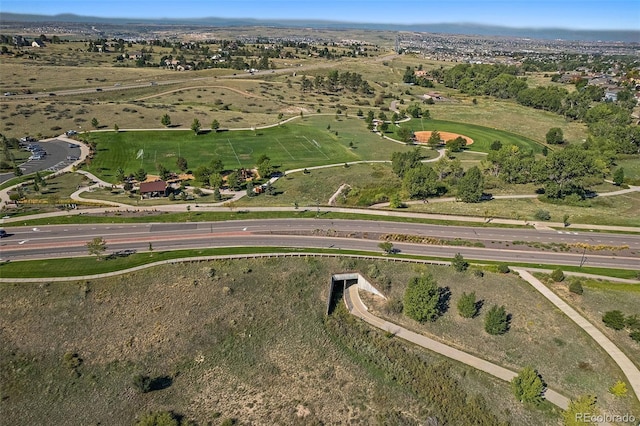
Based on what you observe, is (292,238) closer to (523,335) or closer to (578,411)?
(523,335)

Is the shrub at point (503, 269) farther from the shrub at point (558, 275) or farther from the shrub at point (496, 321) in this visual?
the shrub at point (496, 321)

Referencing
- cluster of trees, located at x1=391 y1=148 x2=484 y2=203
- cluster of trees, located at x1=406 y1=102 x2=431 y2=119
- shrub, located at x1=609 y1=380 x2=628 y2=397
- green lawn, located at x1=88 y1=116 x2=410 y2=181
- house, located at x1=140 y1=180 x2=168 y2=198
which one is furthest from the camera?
cluster of trees, located at x1=406 y1=102 x2=431 y2=119

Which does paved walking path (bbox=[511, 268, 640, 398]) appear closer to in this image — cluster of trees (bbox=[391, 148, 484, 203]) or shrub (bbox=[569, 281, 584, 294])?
shrub (bbox=[569, 281, 584, 294])

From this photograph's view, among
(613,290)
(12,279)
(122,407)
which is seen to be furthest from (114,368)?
(613,290)

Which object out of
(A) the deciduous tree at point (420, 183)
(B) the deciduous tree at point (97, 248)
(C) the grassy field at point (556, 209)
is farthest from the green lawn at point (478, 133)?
(B) the deciduous tree at point (97, 248)

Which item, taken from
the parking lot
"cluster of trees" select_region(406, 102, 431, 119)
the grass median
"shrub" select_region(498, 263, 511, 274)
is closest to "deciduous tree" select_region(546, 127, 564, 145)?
"cluster of trees" select_region(406, 102, 431, 119)
